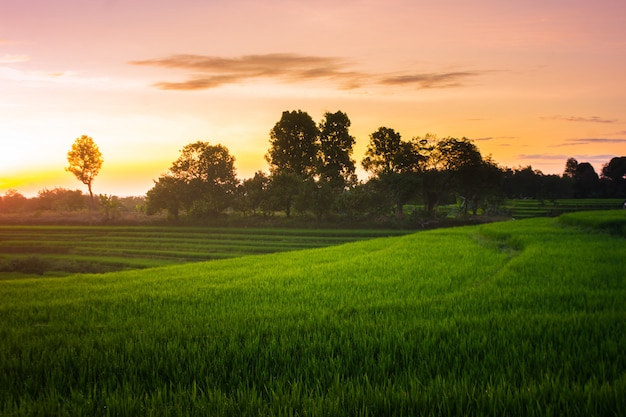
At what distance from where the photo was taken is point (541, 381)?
472 centimetres

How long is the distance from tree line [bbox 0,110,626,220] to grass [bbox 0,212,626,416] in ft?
157

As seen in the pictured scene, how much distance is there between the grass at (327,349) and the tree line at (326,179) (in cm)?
4787

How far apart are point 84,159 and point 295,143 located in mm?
40328

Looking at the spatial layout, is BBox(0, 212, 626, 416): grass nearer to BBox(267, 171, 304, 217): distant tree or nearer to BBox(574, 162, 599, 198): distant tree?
BBox(267, 171, 304, 217): distant tree

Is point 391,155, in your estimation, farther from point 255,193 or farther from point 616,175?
point 616,175

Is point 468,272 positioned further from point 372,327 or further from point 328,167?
point 328,167

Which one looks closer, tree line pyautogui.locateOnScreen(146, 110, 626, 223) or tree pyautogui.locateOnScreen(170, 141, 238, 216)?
tree line pyautogui.locateOnScreen(146, 110, 626, 223)

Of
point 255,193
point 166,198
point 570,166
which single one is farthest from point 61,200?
point 570,166

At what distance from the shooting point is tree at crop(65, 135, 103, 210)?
265ft

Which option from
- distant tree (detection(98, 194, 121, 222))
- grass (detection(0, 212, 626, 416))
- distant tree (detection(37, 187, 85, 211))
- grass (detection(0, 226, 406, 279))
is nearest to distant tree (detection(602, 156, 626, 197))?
grass (detection(0, 226, 406, 279))

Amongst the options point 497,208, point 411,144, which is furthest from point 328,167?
point 497,208

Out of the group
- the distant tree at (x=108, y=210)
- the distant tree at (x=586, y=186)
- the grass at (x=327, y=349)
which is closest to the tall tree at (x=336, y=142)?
the distant tree at (x=108, y=210)

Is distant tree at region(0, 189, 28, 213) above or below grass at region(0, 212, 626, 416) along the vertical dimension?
above

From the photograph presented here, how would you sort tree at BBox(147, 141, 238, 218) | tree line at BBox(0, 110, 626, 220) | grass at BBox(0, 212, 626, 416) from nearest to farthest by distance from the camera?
grass at BBox(0, 212, 626, 416), tree line at BBox(0, 110, 626, 220), tree at BBox(147, 141, 238, 218)
